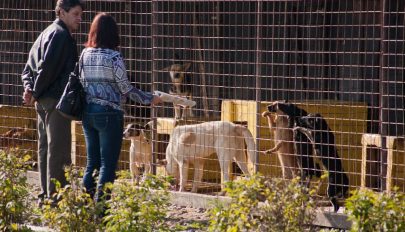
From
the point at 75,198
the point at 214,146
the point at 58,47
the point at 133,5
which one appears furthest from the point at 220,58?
the point at 75,198

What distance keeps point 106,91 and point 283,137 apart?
2.62m

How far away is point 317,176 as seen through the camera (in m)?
10.4

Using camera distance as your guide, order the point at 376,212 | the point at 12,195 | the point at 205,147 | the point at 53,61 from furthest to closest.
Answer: the point at 205,147, the point at 53,61, the point at 12,195, the point at 376,212

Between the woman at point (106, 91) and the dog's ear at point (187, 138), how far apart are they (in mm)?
2407

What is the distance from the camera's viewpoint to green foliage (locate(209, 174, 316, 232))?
641 cm

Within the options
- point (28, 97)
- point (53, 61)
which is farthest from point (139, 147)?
point (53, 61)

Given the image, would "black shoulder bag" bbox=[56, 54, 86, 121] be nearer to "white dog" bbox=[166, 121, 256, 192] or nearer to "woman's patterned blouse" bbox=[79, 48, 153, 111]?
"woman's patterned blouse" bbox=[79, 48, 153, 111]

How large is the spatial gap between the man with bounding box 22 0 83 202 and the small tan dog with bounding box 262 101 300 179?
2288mm

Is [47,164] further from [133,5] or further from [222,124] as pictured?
[133,5]

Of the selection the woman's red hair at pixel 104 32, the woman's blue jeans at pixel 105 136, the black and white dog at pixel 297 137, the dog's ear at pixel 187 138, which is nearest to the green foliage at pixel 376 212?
the woman's blue jeans at pixel 105 136

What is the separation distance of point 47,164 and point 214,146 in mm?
2117

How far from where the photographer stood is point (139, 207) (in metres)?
7.07

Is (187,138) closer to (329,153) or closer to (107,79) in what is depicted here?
(329,153)

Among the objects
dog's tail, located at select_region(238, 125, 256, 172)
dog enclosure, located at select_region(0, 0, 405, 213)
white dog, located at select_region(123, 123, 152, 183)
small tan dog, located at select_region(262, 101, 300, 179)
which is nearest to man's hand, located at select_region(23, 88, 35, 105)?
dog enclosure, located at select_region(0, 0, 405, 213)
